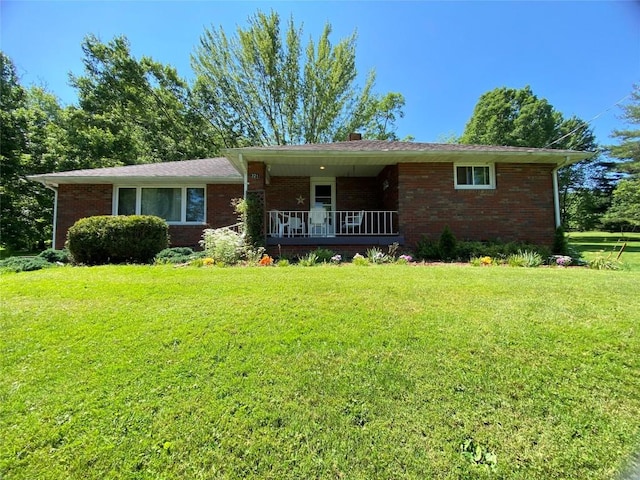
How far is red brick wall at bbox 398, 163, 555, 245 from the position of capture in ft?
34.0

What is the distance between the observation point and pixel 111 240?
8.00m

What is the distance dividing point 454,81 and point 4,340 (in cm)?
2445

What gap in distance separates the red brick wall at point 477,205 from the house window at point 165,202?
7718 millimetres

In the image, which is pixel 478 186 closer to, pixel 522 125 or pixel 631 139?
pixel 522 125

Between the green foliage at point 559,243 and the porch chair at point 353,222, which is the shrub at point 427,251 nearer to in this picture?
the porch chair at point 353,222

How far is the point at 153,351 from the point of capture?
3.18 meters

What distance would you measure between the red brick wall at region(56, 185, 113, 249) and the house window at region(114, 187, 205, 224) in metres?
0.42

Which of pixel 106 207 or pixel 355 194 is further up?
pixel 355 194

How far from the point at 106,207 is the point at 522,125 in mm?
29272

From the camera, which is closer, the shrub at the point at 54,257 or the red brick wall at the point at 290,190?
the shrub at the point at 54,257

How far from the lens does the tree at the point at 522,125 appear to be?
2642 centimetres

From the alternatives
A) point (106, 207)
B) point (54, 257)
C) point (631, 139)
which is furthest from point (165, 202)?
point (631, 139)

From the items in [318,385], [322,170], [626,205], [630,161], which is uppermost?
[630,161]

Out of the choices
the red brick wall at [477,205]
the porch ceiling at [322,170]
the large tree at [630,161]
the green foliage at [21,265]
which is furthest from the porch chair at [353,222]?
the large tree at [630,161]
